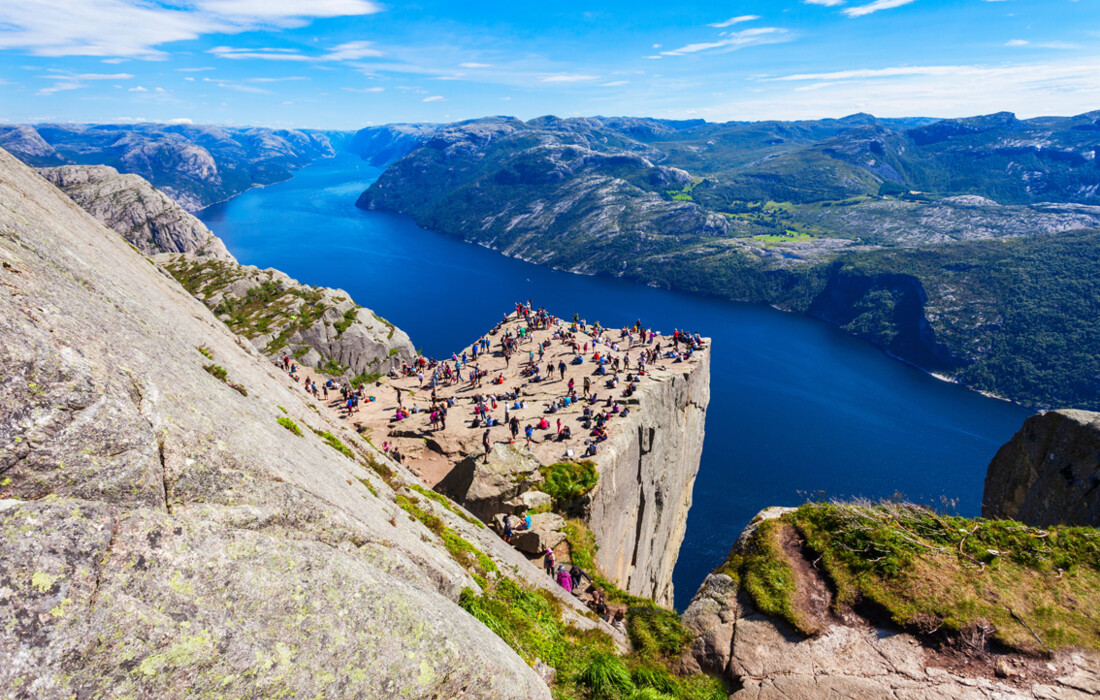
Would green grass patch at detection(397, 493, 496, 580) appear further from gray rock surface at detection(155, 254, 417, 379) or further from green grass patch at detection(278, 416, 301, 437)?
gray rock surface at detection(155, 254, 417, 379)

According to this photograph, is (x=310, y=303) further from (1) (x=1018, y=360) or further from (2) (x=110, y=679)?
(1) (x=1018, y=360)

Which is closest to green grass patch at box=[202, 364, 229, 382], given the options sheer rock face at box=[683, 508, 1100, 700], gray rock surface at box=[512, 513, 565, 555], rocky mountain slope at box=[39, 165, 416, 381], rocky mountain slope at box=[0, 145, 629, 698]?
rocky mountain slope at box=[0, 145, 629, 698]

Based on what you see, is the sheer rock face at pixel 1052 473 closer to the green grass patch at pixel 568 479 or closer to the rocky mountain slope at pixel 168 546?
the green grass patch at pixel 568 479

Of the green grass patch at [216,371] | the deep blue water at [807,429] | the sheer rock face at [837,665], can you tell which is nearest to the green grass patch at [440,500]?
the green grass patch at [216,371]

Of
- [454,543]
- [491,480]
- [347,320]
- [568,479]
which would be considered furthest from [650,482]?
[347,320]

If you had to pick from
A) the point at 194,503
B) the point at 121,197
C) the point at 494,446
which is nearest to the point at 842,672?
the point at 194,503

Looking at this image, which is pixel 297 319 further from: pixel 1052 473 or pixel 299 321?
pixel 1052 473
